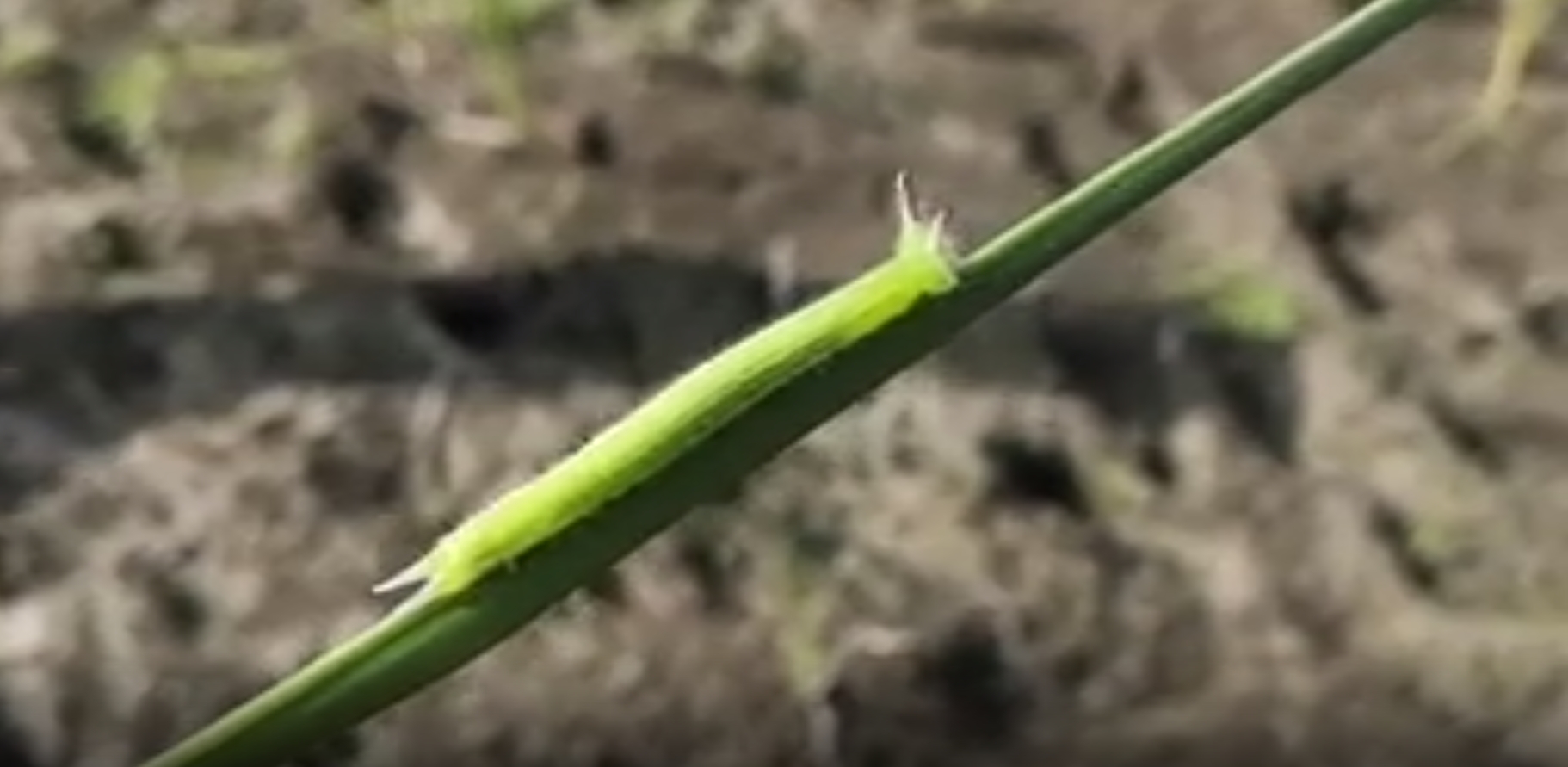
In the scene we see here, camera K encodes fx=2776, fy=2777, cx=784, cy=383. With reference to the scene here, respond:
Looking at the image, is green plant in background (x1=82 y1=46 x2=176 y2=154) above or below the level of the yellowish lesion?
above

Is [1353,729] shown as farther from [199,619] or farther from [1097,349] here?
[199,619]

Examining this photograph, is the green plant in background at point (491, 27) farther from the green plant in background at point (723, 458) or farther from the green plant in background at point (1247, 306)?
the green plant in background at point (723, 458)

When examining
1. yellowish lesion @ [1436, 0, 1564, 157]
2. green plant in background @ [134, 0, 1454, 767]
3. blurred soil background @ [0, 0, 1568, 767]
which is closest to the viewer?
green plant in background @ [134, 0, 1454, 767]

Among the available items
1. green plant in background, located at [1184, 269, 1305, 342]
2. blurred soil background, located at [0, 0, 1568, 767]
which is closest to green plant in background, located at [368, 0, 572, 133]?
blurred soil background, located at [0, 0, 1568, 767]

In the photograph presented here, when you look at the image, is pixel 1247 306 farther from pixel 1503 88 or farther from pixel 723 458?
pixel 723 458

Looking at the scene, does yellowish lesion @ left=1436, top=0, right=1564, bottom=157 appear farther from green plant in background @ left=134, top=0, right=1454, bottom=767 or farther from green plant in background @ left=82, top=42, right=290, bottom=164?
green plant in background @ left=134, top=0, right=1454, bottom=767

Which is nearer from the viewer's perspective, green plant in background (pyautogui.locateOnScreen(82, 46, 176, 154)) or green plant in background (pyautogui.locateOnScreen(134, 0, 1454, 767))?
Answer: green plant in background (pyautogui.locateOnScreen(134, 0, 1454, 767))

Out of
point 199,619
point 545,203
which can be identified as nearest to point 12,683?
point 199,619

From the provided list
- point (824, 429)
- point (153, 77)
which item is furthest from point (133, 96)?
point (824, 429)
